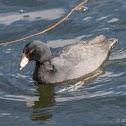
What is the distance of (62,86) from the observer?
835 centimetres

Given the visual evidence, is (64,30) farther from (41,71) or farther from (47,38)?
(41,71)

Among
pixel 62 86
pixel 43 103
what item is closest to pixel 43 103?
pixel 43 103

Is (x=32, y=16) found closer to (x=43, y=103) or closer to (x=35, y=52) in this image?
(x=35, y=52)

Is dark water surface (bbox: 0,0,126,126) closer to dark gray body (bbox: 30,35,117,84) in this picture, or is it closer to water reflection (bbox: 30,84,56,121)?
water reflection (bbox: 30,84,56,121)

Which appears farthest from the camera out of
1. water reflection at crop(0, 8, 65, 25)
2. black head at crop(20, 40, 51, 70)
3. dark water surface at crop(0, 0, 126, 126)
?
water reflection at crop(0, 8, 65, 25)

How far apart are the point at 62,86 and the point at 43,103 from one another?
2.83 feet

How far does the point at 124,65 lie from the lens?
29.9ft

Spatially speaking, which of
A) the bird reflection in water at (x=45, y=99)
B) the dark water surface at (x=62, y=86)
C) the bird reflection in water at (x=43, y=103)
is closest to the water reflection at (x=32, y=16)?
the dark water surface at (x=62, y=86)

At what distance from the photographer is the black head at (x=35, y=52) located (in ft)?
26.2

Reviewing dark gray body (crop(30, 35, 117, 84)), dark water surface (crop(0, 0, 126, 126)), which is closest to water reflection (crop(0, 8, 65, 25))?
dark water surface (crop(0, 0, 126, 126))

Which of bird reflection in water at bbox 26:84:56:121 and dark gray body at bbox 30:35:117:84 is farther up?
dark gray body at bbox 30:35:117:84

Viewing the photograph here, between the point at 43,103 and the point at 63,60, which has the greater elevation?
the point at 63,60

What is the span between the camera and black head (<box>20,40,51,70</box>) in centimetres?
797

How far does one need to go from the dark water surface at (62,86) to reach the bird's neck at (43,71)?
0.70 ft
